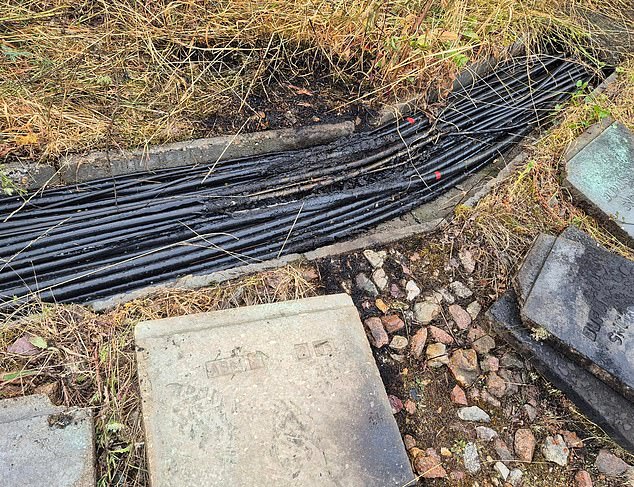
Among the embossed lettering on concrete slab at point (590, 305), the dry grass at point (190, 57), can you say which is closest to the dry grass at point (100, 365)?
the dry grass at point (190, 57)

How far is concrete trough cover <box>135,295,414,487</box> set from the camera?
1.80m

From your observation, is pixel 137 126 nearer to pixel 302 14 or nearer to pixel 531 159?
pixel 302 14

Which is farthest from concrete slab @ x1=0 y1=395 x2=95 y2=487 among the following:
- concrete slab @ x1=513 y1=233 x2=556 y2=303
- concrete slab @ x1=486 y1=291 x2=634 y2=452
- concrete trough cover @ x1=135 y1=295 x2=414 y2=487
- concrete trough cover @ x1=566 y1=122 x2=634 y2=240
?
concrete trough cover @ x1=566 y1=122 x2=634 y2=240

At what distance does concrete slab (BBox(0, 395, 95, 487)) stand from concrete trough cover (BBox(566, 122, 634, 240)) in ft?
9.45

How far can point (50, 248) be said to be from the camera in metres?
2.50

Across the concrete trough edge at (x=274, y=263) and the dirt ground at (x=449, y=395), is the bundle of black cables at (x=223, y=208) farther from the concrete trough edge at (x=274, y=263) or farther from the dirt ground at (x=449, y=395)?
the dirt ground at (x=449, y=395)

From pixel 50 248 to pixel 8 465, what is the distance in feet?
3.52

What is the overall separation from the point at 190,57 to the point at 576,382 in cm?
278

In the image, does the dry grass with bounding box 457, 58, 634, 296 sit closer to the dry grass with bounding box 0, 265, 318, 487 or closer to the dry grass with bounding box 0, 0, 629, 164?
the dry grass with bounding box 0, 0, 629, 164

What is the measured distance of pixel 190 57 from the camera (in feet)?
10.7

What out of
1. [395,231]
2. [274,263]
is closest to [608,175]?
[395,231]

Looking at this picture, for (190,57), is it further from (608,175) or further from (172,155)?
(608,175)

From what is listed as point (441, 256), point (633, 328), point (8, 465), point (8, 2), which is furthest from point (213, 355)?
point (8, 2)

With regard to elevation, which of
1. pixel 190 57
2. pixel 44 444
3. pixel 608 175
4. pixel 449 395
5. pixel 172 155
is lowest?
pixel 44 444
